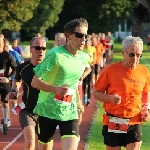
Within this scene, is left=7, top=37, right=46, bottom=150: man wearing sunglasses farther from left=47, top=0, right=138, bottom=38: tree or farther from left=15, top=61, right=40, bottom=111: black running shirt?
left=47, top=0, right=138, bottom=38: tree

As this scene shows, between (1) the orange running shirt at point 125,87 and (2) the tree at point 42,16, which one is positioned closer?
(1) the orange running shirt at point 125,87

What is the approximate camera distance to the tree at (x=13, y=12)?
4250 centimetres

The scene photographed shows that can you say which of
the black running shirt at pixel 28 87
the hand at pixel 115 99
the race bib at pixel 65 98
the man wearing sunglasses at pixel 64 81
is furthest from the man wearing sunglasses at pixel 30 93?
the hand at pixel 115 99

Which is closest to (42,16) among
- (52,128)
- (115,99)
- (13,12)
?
(13,12)

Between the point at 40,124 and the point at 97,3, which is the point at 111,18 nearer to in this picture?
the point at 97,3

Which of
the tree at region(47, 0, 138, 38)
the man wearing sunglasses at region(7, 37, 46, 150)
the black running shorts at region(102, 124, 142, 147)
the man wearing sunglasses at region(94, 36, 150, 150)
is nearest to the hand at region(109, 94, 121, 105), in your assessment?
the man wearing sunglasses at region(94, 36, 150, 150)

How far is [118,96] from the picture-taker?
6.68 metres

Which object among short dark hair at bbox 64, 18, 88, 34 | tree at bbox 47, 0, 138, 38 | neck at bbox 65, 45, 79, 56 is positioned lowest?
tree at bbox 47, 0, 138, 38

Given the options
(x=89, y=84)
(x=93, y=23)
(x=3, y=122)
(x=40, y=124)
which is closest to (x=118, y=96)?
(x=40, y=124)

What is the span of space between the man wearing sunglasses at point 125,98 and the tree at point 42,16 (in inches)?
2282

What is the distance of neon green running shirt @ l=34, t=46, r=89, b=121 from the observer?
22.1 feet

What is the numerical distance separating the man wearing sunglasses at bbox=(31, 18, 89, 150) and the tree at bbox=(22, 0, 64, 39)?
57929 mm

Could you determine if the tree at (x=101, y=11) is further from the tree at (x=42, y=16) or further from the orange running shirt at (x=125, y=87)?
the orange running shirt at (x=125, y=87)

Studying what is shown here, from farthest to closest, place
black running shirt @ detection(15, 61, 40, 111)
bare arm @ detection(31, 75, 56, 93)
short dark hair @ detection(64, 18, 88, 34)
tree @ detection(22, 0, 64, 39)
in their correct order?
tree @ detection(22, 0, 64, 39)
black running shirt @ detection(15, 61, 40, 111)
short dark hair @ detection(64, 18, 88, 34)
bare arm @ detection(31, 75, 56, 93)
